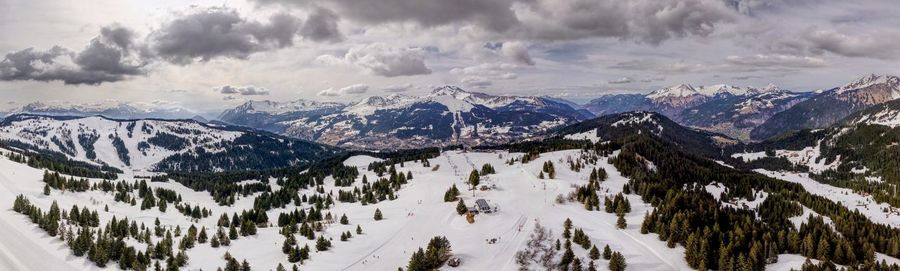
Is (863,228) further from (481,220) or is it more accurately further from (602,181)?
(481,220)

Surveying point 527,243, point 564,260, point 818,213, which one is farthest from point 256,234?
point 818,213

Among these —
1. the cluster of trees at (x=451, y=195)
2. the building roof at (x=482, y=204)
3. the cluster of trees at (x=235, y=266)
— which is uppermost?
the building roof at (x=482, y=204)

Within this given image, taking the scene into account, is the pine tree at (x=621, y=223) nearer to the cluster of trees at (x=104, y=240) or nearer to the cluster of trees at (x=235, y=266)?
the cluster of trees at (x=235, y=266)

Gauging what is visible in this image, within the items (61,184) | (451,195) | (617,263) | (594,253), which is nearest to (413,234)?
(451,195)

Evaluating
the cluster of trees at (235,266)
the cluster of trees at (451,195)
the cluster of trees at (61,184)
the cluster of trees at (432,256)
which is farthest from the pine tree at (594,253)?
the cluster of trees at (61,184)

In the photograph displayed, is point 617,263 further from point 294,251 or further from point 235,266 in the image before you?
point 235,266

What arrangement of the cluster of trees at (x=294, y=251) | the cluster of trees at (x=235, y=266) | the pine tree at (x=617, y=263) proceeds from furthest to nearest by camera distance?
the cluster of trees at (x=294, y=251)
the cluster of trees at (x=235, y=266)
the pine tree at (x=617, y=263)

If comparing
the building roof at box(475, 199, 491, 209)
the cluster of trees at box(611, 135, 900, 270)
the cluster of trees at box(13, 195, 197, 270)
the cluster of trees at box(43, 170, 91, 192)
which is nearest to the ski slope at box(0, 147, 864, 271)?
the cluster of trees at box(13, 195, 197, 270)

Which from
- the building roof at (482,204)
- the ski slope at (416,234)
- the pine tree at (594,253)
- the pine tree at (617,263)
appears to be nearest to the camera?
the pine tree at (617,263)

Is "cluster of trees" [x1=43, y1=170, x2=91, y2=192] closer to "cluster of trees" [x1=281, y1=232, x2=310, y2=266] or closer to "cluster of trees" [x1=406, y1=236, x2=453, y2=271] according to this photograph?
"cluster of trees" [x1=281, y1=232, x2=310, y2=266]
